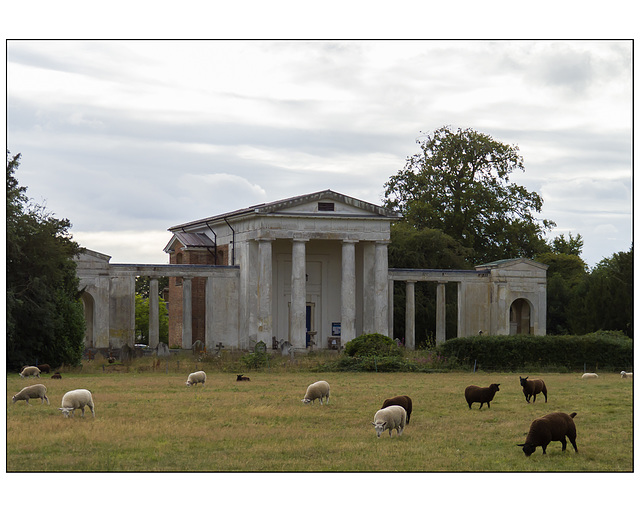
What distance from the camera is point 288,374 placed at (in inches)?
1756

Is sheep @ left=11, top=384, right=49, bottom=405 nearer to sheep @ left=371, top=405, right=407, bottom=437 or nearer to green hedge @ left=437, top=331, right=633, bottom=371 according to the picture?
sheep @ left=371, top=405, right=407, bottom=437

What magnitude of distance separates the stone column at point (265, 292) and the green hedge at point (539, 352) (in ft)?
51.4

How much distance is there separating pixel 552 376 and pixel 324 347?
87.2ft

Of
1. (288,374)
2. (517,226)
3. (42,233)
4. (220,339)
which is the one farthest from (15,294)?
(517,226)

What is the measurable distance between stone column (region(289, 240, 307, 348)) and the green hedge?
47.8ft

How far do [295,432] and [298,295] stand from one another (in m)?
40.5

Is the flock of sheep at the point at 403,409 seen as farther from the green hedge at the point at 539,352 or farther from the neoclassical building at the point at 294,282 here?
the neoclassical building at the point at 294,282

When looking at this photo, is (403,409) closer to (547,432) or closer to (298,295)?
(547,432)

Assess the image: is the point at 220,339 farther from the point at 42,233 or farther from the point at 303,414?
the point at 303,414

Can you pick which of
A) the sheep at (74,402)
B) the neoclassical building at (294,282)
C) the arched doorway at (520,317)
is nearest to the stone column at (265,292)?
the neoclassical building at (294,282)

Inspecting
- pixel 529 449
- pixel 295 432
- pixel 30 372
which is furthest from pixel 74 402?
pixel 30 372

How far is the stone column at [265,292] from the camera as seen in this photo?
62209 millimetres

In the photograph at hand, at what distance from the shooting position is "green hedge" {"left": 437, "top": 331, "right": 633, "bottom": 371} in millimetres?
48500

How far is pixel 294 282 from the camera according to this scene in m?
62.9
